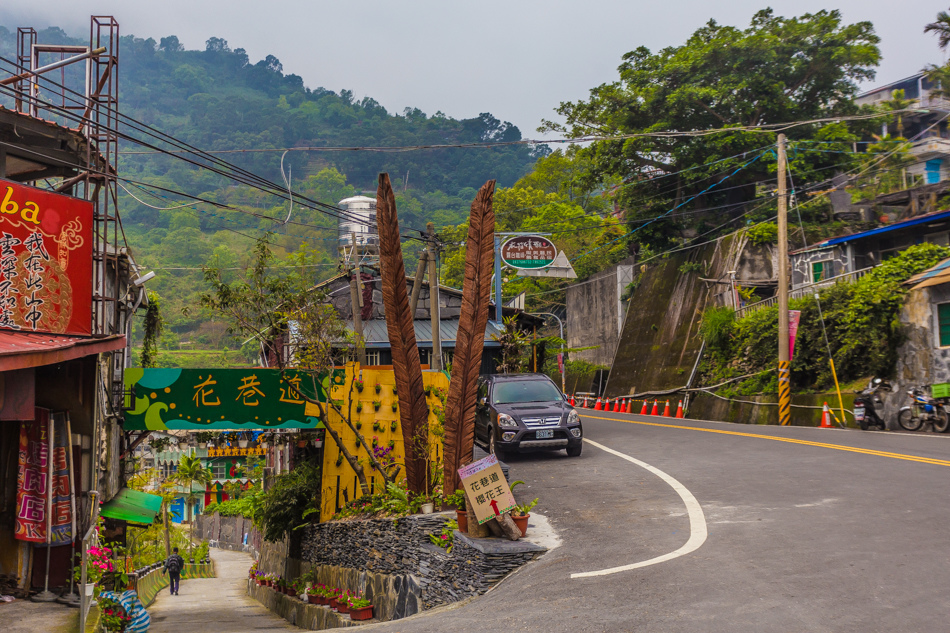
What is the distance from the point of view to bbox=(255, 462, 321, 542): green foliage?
19.0 meters

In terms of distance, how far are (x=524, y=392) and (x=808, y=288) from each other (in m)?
15.7

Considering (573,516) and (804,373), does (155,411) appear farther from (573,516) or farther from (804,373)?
(804,373)

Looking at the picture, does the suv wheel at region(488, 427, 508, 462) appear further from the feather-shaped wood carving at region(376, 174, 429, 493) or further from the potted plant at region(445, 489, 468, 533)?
the potted plant at region(445, 489, 468, 533)

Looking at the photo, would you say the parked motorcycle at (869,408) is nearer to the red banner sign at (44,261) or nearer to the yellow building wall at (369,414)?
the yellow building wall at (369,414)

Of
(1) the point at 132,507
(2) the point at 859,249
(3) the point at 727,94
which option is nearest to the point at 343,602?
(1) the point at 132,507

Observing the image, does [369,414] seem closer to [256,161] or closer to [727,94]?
[727,94]

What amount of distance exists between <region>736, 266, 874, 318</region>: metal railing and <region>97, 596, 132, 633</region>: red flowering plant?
21.9 metres

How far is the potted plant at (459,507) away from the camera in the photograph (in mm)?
10273

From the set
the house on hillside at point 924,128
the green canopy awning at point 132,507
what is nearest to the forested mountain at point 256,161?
the house on hillside at point 924,128

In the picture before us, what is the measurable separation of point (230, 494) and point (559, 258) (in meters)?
40.1

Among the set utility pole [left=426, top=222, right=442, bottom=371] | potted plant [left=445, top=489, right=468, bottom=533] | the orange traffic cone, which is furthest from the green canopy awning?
the orange traffic cone

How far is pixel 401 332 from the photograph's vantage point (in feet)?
39.8

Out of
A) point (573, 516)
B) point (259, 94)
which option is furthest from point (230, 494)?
point (259, 94)

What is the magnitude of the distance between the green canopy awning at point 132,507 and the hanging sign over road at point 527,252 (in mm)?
14239
